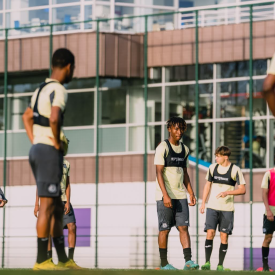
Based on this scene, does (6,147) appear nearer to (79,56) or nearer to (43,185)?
(79,56)

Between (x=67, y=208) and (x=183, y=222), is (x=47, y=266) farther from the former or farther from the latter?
(x=67, y=208)

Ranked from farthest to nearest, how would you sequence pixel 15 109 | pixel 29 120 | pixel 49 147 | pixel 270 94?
pixel 15 109
pixel 29 120
pixel 49 147
pixel 270 94

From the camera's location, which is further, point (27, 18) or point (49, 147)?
point (27, 18)

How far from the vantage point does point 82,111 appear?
2044 cm

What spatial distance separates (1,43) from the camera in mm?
20531

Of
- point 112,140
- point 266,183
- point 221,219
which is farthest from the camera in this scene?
point 112,140

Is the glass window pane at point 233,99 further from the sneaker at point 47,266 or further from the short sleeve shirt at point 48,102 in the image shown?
the sneaker at point 47,266

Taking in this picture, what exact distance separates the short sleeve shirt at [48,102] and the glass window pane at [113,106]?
12.7m

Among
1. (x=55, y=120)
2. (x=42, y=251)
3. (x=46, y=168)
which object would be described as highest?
(x=55, y=120)

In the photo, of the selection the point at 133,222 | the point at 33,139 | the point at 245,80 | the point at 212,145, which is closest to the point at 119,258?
the point at 133,222

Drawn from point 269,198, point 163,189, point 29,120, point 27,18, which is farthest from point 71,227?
point 27,18

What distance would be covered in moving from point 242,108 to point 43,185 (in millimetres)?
12171

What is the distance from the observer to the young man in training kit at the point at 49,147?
7273 millimetres

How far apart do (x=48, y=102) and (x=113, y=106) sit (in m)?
13.1
